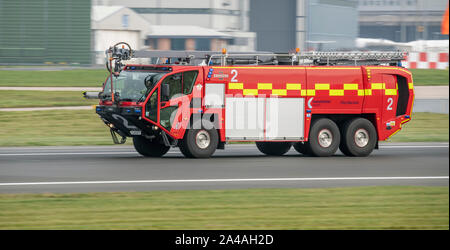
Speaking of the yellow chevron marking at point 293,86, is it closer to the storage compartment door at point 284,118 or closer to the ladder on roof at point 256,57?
the storage compartment door at point 284,118

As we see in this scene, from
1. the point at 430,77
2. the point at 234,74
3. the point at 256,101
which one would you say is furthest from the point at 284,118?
the point at 430,77

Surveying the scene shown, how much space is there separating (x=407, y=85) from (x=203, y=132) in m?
5.39

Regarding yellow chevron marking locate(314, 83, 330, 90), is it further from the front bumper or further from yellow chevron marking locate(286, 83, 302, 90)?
the front bumper

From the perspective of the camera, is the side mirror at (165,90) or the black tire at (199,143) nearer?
the side mirror at (165,90)

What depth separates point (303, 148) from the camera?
18.8 meters

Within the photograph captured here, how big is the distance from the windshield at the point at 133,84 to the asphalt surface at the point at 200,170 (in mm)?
1434

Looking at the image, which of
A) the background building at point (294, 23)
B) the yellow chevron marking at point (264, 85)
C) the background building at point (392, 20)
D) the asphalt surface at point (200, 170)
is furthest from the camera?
the background building at point (392, 20)

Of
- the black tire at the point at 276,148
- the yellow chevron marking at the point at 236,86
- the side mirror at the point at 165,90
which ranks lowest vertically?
the black tire at the point at 276,148

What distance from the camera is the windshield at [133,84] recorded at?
17.4 m

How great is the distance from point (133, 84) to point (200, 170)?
318 cm

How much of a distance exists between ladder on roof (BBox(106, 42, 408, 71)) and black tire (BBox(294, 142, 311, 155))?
196cm

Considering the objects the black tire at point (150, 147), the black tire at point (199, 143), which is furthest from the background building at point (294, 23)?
the black tire at point (199, 143)

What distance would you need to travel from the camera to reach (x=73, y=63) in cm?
6406
